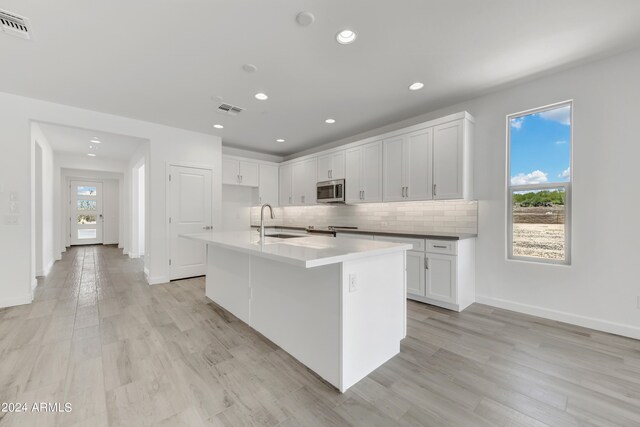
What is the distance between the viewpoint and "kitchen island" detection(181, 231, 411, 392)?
1.72 m

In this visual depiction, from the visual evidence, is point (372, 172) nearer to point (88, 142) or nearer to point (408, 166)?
point (408, 166)

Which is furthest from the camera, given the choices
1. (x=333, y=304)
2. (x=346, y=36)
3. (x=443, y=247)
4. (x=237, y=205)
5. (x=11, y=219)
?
(x=237, y=205)

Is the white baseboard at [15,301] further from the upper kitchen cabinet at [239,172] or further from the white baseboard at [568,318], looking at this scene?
the white baseboard at [568,318]

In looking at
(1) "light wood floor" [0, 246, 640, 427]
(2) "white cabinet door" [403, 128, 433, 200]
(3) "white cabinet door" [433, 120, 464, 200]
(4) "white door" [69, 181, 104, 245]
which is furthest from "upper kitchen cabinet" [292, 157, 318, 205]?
(4) "white door" [69, 181, 104, 245]

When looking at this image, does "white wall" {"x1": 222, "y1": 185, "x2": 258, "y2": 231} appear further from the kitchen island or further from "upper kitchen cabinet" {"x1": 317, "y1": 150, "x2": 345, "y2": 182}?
→ the kitchen island

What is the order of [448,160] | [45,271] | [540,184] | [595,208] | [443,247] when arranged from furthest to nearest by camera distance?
1. [45,271]
2. [448,160]
3. [443,247]
4. [540,184]
5. [595,208]

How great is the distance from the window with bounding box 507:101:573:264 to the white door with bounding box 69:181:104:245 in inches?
458

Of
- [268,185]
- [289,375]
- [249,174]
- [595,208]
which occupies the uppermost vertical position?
[249,174]

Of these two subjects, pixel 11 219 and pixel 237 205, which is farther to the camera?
pixel 237 205

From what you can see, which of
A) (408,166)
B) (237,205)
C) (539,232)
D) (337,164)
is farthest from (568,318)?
(237,205)

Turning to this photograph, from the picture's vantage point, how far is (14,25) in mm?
2074

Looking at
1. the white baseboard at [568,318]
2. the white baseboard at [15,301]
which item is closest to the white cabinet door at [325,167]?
the white baseboard at [568,318]

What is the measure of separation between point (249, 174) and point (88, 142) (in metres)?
3.34

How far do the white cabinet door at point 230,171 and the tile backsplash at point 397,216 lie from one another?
0.96 m
